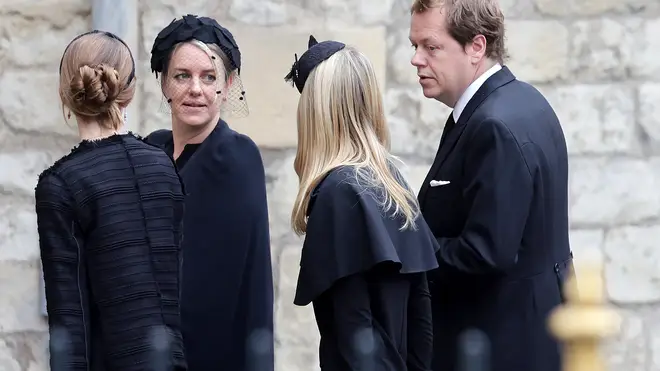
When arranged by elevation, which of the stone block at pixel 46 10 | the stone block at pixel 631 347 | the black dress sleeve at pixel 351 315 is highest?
the stone block at pixel 46 10

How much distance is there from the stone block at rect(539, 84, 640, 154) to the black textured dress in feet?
7.64

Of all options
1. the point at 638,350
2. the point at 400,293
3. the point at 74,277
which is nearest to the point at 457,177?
the point at 400,293

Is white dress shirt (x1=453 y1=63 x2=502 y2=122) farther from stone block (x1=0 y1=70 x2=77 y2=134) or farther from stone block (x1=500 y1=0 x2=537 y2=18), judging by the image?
stone block (x1=0 y1=70 x2=77 y2=134)

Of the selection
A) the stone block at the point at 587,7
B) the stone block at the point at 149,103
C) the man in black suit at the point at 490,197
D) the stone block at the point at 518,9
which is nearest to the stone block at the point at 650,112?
the stone block at the point at 587,7

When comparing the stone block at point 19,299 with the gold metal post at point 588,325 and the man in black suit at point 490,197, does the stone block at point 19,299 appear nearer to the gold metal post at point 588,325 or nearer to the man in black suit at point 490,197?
the man in black suit at point 490,197

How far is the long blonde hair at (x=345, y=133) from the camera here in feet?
11.1

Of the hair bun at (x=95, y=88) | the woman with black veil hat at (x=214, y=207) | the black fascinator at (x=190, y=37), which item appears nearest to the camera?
the hair bun at (x=95, y=88)

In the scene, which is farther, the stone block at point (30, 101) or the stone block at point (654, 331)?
the stone block at point (654, 331)

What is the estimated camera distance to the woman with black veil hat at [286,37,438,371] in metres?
3.27

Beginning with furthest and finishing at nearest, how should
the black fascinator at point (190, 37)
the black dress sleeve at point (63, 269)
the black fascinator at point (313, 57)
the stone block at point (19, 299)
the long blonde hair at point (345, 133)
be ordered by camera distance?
1. the stone block at point (19, 299)
2. the black fascinator at point (190, 37)
3. the black fascinator at point (313, 57)
4. the long blonde hair at point (345, 133)
5. the black dress sleeve at point (63, 269)

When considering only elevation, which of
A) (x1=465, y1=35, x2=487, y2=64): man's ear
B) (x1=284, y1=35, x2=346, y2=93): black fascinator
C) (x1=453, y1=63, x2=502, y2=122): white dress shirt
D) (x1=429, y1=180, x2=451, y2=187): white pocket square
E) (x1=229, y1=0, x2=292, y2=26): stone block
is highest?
(x1=229, y1=0, x2=292, y2=26): stone block

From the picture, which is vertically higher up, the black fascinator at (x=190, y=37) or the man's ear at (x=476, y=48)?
the black fascinator at (x=190, y=37)

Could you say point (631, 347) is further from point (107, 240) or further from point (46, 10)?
point (107, 240)

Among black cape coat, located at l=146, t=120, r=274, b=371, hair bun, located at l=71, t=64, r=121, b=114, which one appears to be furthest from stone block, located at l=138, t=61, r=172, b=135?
hair bun, located at l=71, t=64, r=121, b=114
